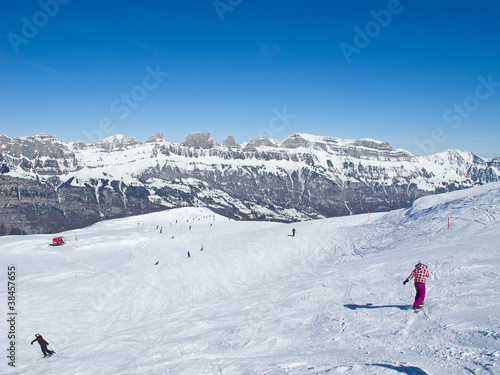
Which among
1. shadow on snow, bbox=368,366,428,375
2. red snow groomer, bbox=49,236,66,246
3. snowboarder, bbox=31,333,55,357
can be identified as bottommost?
snowboarder, bbox=31,333,55,357

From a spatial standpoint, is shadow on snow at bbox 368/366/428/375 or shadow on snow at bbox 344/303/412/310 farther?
shadow on snow at bbox 344/303/412/310

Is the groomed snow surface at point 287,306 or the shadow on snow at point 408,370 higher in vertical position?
the shadow on snow at point 408,370

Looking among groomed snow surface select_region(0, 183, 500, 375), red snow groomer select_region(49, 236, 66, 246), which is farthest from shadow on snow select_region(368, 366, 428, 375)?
red snow groomer select_region(49, 236, 66, 246)

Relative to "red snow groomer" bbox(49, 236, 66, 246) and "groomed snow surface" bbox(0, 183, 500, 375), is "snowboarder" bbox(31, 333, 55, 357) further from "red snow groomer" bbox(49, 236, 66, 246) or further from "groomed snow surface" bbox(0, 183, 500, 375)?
"red snow groomer" bbox(49, 236, 66, 246)

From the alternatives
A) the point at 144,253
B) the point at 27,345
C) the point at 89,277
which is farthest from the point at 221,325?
the point at 144,253

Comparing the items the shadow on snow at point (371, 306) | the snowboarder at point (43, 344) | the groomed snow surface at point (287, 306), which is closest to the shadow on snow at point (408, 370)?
the groomed snow surface at point (287, 306)

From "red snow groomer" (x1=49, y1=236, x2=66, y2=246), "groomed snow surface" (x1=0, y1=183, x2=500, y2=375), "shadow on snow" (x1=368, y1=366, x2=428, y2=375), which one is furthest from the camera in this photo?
"red snow groomer" (x1=49, y1=236, x2=66, y2=246)

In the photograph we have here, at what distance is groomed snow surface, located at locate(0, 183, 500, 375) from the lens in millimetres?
8781

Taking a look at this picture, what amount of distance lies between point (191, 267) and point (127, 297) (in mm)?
7662

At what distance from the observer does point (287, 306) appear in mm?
15453

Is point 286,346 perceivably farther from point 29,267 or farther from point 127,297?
point 29,267

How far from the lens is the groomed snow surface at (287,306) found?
8.78m

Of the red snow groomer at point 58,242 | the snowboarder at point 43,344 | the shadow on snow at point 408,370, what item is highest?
the red snow groomer at point 58,242

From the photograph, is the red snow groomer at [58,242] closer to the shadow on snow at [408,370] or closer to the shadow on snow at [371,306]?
the shadow on snow at [371,306]
